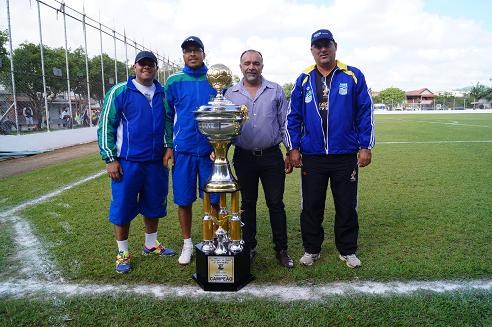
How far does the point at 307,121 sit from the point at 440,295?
169cm

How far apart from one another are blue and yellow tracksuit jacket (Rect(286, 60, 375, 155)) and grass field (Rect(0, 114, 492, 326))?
42.0 inches

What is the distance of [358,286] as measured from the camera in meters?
3.15

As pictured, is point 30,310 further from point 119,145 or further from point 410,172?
point 410,172

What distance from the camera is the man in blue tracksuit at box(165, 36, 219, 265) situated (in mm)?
3488

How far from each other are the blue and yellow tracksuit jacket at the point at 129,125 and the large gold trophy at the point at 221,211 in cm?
60

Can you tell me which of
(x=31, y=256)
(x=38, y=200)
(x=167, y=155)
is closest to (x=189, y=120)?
(x=167, y=155)

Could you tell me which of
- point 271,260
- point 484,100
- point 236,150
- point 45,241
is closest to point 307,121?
point 236,150

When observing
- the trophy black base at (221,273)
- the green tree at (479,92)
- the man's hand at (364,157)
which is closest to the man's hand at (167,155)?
the trophy black base at (221,273)

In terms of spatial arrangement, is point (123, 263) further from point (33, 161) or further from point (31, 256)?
point (33, 161)

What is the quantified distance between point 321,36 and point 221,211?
1667mm

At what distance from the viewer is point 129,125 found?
11.5 ft

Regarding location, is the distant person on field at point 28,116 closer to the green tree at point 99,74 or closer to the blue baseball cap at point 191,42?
the green tree at point 99,74

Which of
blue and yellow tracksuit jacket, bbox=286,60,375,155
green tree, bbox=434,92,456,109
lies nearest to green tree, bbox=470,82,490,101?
green tree, bbox=434,92,456,109

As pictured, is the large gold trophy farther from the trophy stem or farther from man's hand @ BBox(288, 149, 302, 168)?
man's hand @ BBox(288, 149, 302, 168)
